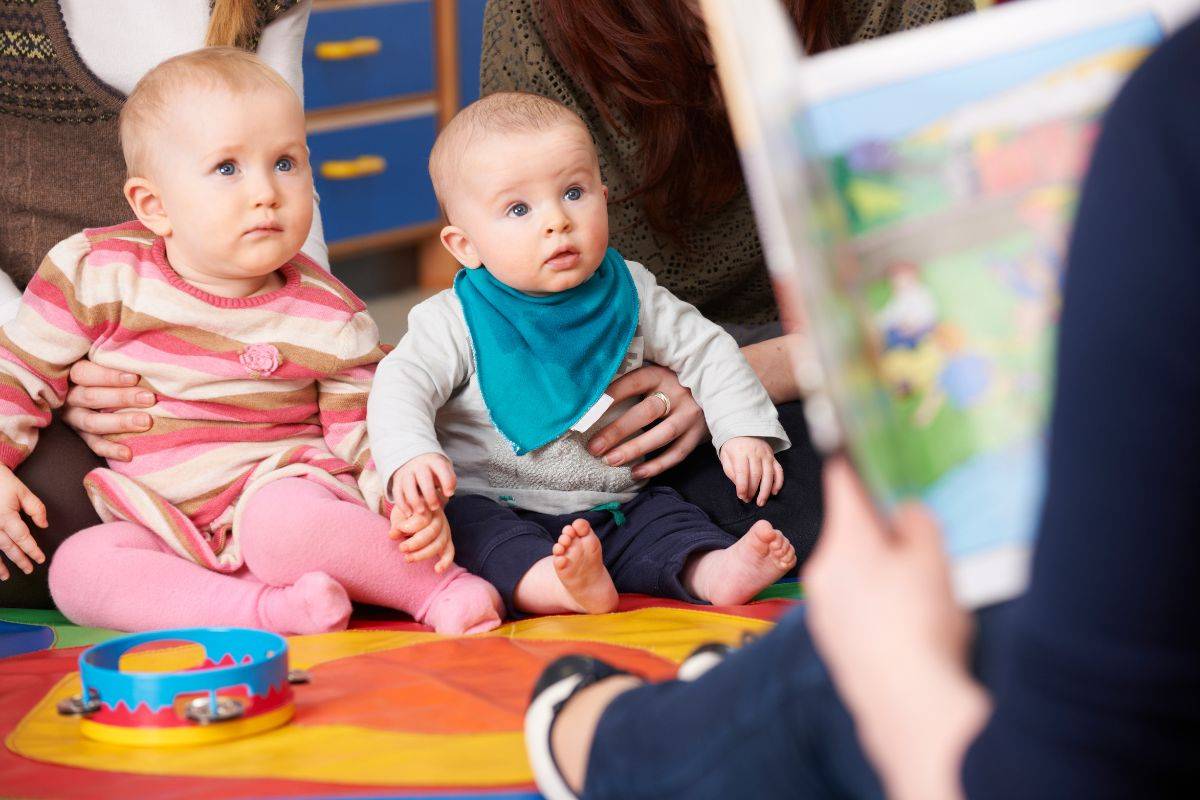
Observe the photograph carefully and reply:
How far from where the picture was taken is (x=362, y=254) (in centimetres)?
364

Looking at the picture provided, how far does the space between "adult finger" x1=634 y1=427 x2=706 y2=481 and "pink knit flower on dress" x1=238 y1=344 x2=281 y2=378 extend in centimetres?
39

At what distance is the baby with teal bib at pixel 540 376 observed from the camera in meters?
1.34

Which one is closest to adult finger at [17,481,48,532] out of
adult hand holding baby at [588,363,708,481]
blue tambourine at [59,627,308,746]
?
blue tambourine at [59,627,308,746]

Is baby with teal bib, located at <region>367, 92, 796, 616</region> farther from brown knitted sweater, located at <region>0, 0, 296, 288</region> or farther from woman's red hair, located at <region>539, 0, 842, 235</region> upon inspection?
brown knitted sweater, located at <region>0, 0, 296, 288</region>

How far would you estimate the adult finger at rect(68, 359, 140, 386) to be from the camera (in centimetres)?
135

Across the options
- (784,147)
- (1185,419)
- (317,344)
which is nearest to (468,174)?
(317,344)

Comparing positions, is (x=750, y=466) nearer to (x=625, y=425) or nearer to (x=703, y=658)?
(x=625, y=425)

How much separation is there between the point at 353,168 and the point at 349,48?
0.93 ft

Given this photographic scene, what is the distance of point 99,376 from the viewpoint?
1.35 metres

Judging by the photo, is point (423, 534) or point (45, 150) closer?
point (423, 534)

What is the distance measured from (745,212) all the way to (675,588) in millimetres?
623

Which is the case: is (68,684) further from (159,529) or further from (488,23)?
(488,23)

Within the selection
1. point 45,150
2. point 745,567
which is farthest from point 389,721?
point 45,150

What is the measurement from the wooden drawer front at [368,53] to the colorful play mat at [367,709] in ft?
7.06
